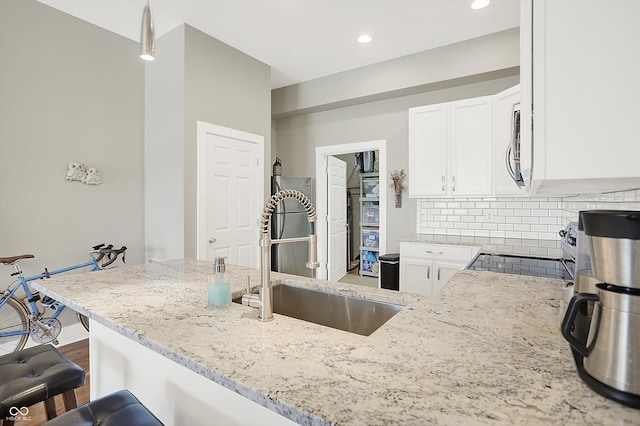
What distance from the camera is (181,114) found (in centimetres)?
302

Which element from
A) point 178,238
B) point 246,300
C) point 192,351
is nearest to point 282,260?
point 178,238

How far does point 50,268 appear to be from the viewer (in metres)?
2.81

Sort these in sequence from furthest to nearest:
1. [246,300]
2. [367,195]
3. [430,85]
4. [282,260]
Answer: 1. [367,195]
2. [282,260]
3. [430,85]
4. [246,300]

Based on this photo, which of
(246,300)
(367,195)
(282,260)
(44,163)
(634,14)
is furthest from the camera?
(367,195)

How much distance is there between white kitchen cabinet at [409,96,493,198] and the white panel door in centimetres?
149

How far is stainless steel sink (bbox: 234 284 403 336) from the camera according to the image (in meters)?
1.27

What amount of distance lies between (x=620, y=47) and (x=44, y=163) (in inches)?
144

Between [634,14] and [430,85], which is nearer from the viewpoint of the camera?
[634,14]

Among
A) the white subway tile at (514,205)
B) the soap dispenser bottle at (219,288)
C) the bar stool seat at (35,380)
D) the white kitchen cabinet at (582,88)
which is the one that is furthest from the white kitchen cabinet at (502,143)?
the bar stool seat at (35,380)

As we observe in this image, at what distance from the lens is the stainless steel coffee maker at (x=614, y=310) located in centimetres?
56

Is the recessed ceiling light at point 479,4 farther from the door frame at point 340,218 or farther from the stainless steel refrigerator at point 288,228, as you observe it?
the stainless steel refrigerator at point 288,228

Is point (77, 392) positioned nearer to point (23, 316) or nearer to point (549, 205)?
point (23, 316)

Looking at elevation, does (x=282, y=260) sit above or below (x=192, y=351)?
below

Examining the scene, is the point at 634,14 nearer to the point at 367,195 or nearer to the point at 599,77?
the point at 599,77
